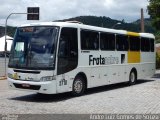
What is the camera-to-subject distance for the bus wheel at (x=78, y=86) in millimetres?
15422

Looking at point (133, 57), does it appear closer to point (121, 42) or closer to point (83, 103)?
point (121, 42)

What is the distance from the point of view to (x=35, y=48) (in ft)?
47.0

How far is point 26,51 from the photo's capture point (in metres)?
14.5

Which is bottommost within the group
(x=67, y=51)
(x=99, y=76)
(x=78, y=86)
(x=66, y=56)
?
(x=78, y=86)

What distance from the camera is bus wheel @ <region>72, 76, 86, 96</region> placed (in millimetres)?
15422

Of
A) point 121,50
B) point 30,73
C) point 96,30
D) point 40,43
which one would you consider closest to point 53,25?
point 40,43

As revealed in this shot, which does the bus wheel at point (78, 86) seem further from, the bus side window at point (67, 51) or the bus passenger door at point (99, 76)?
the bus passenger door at point (99, 76)

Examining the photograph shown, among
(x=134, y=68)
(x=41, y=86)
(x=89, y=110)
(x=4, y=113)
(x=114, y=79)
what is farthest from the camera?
(x=134, y=68)

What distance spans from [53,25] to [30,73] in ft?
6.49

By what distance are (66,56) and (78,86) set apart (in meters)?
1.60

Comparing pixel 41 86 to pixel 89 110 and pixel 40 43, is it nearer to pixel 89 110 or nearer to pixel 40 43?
pixel 40 43

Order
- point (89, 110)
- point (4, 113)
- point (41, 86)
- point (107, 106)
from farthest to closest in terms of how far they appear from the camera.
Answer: point (41, 86) → point (107, 106) → point (89, 110) → point (4, 113)

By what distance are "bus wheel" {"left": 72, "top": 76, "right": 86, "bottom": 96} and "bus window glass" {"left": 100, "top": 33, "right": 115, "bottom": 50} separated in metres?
2.39

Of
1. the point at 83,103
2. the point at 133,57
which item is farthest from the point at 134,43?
the point at 83,103
